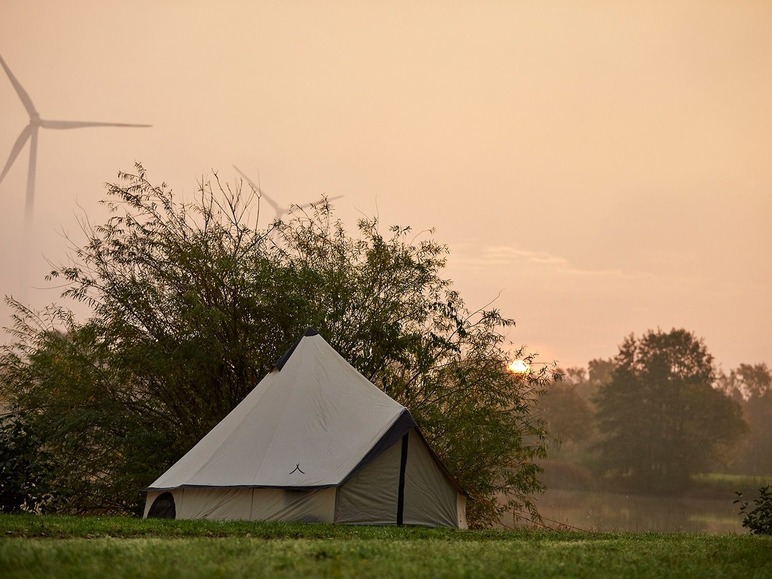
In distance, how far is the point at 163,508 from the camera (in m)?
15.5

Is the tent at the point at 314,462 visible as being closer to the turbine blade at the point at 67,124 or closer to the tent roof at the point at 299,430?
the tent roof at the point at 299,430

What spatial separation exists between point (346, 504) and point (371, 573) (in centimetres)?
736

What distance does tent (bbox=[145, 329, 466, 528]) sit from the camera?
14.3 meters

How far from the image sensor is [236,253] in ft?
68.0

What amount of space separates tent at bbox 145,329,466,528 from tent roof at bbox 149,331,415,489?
18 millimetres

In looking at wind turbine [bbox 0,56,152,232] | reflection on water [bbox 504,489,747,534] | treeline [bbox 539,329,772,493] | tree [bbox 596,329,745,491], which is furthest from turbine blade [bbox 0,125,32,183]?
tree [bbox 596,329,745,491]

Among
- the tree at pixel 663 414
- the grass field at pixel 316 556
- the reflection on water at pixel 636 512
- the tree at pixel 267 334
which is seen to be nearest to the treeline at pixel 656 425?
the tree at pixel 663 414

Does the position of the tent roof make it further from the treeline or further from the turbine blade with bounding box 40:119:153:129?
the treeline

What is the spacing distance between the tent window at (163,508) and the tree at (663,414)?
42370mm

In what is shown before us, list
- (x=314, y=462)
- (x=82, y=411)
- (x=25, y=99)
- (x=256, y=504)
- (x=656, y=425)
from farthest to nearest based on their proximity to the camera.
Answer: (x=656, y=425), (x=25, y=99), (x=82, y=411), (x=314, y=462), (x=256, y=504)

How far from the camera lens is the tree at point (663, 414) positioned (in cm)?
5391

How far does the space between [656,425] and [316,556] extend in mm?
51646

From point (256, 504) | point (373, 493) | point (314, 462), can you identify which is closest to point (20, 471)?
point (256, 504)

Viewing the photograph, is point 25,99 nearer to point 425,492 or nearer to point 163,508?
point 163,508
